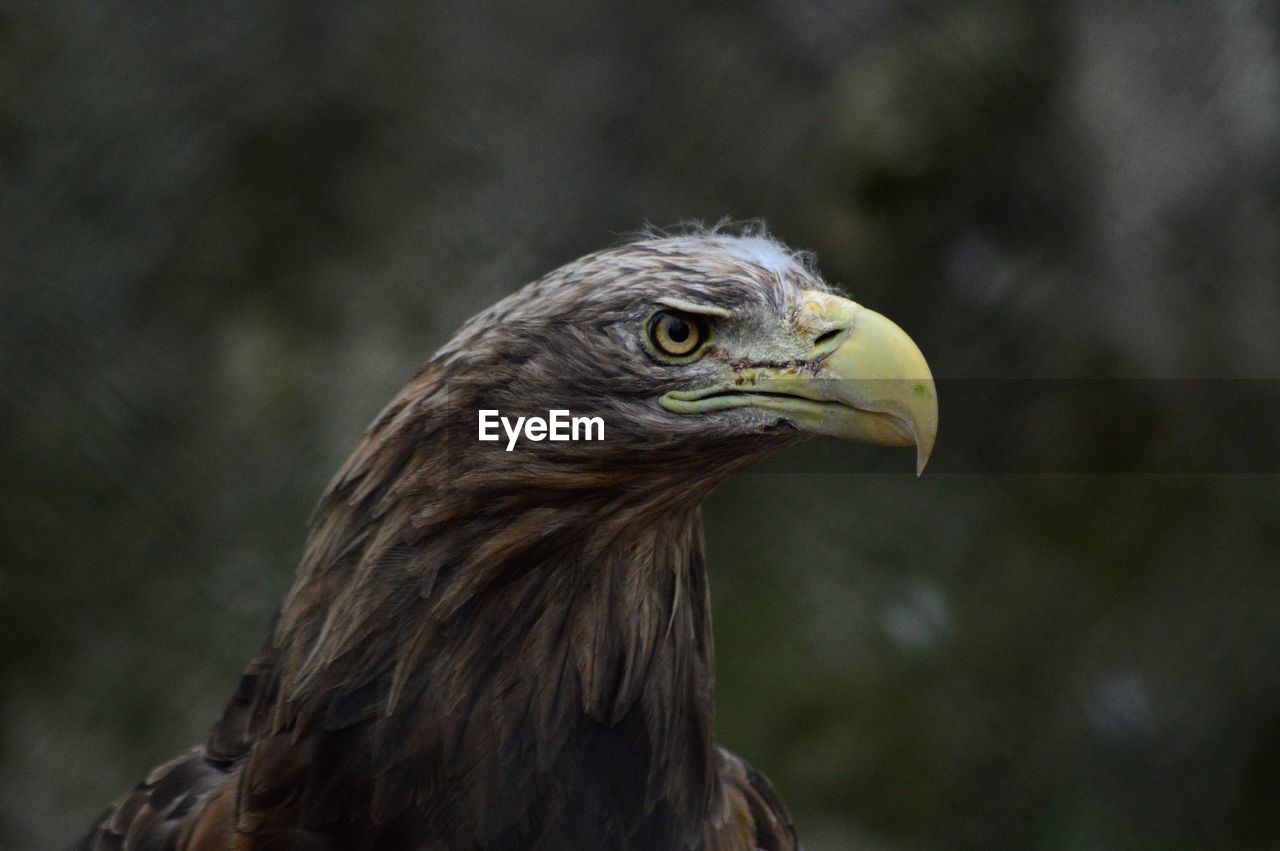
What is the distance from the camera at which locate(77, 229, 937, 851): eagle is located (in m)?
1.68

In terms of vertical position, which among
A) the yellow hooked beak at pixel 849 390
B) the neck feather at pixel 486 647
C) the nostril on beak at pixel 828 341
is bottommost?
the neck feather at pixel 486 647

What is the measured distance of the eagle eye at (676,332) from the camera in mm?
1681

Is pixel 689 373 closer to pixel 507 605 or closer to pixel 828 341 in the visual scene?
pixel 828 341

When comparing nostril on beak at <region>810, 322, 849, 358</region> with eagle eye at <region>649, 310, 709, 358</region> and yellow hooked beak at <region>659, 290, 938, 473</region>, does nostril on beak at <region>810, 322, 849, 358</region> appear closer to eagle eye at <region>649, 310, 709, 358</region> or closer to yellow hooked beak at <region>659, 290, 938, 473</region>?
yellow hooked beak at <region>659, 290, 938, 473</region>

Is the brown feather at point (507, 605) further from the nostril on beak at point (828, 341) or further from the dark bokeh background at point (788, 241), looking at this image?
→ the dark bokeh background at point (788, 241)

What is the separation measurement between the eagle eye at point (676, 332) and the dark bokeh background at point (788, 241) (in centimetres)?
232

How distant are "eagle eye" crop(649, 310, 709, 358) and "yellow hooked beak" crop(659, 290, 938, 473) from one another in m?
0.06

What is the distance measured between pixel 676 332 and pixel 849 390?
255mm

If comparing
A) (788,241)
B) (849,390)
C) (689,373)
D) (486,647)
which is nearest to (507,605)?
(486,647)

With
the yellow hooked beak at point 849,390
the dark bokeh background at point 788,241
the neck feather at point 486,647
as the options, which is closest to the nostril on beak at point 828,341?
the yellow hooked beak at point 849,390

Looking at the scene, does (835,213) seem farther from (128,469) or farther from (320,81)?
(128,469)

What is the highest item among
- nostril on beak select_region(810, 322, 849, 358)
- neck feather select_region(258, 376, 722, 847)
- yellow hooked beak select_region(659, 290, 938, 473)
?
nostril on beak select_region(810, 322, 849, 358)

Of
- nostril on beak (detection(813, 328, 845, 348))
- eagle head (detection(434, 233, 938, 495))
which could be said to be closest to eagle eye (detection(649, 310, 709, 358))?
eagle head (detection(434, 233, 938, 495))

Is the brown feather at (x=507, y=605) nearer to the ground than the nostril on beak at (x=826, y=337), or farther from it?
nearer to the ground
